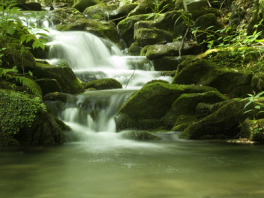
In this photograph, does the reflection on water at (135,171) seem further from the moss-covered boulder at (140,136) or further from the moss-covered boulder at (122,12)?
the moss-covered boulder at (122,12)

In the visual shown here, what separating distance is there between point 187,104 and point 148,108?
3.26ft

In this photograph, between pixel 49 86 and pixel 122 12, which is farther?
pixel 122 12

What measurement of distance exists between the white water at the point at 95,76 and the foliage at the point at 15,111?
39.6 inches

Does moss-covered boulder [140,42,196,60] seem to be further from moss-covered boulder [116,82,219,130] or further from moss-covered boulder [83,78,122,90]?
moss-covered boulder [116,82,219,130]

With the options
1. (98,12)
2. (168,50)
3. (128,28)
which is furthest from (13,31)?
(98,12)

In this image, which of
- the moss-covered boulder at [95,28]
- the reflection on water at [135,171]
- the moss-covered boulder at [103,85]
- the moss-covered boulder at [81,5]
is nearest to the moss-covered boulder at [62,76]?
the moss-covered boulder at [103,85]

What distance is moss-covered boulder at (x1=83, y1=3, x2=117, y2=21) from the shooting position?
62.7 feet

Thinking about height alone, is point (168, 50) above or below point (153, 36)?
below

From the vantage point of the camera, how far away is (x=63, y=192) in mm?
2490

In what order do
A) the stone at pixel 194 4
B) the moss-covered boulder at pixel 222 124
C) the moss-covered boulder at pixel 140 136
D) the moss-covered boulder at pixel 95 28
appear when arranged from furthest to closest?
the moss-covered boulder at pixel 95 28, the stone at pixel 194 4, the moss-covered boulder at pixel 140 136, the moss-covered boulder at pixel 222 124

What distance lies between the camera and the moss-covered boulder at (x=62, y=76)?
27.7 feet

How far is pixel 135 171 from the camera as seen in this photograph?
3.18 metres

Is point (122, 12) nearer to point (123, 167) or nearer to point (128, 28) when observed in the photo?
point (128, 28)

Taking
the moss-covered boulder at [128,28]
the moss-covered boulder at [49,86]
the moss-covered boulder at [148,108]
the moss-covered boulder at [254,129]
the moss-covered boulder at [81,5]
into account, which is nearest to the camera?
the moss-covered boulder at [254,129]
